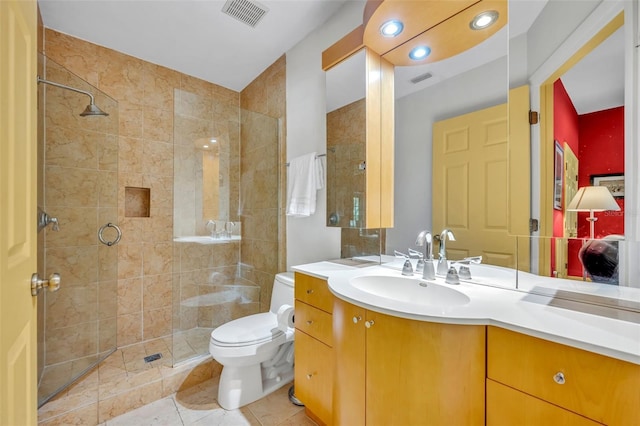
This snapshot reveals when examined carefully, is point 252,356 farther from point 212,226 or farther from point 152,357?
point 212,226

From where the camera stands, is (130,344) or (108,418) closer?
(108,418)

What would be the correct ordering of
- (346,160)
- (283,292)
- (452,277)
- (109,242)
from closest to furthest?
(452,277), (346,160), (283,292), (109,242)

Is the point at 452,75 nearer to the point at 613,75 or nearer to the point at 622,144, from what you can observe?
the point at 613,75

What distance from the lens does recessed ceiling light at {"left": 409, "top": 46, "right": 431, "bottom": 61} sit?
1.40 meters

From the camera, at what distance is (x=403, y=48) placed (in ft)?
4.82

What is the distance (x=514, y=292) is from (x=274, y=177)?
73.9 inches

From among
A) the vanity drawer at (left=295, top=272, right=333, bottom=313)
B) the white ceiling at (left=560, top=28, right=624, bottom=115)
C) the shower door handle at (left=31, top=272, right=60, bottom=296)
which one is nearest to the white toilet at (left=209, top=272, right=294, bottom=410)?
the vanity drawer at (left=295, top=272, right=333, bottom=313)

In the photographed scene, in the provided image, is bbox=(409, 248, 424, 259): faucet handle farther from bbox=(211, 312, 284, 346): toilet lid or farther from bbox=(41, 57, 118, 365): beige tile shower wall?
bbox=(41, 57, 118, 365): beige tile shower wall

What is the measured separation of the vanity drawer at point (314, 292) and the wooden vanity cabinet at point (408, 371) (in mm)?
230

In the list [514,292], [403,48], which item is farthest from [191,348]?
[403,48]

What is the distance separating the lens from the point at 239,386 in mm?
1666
